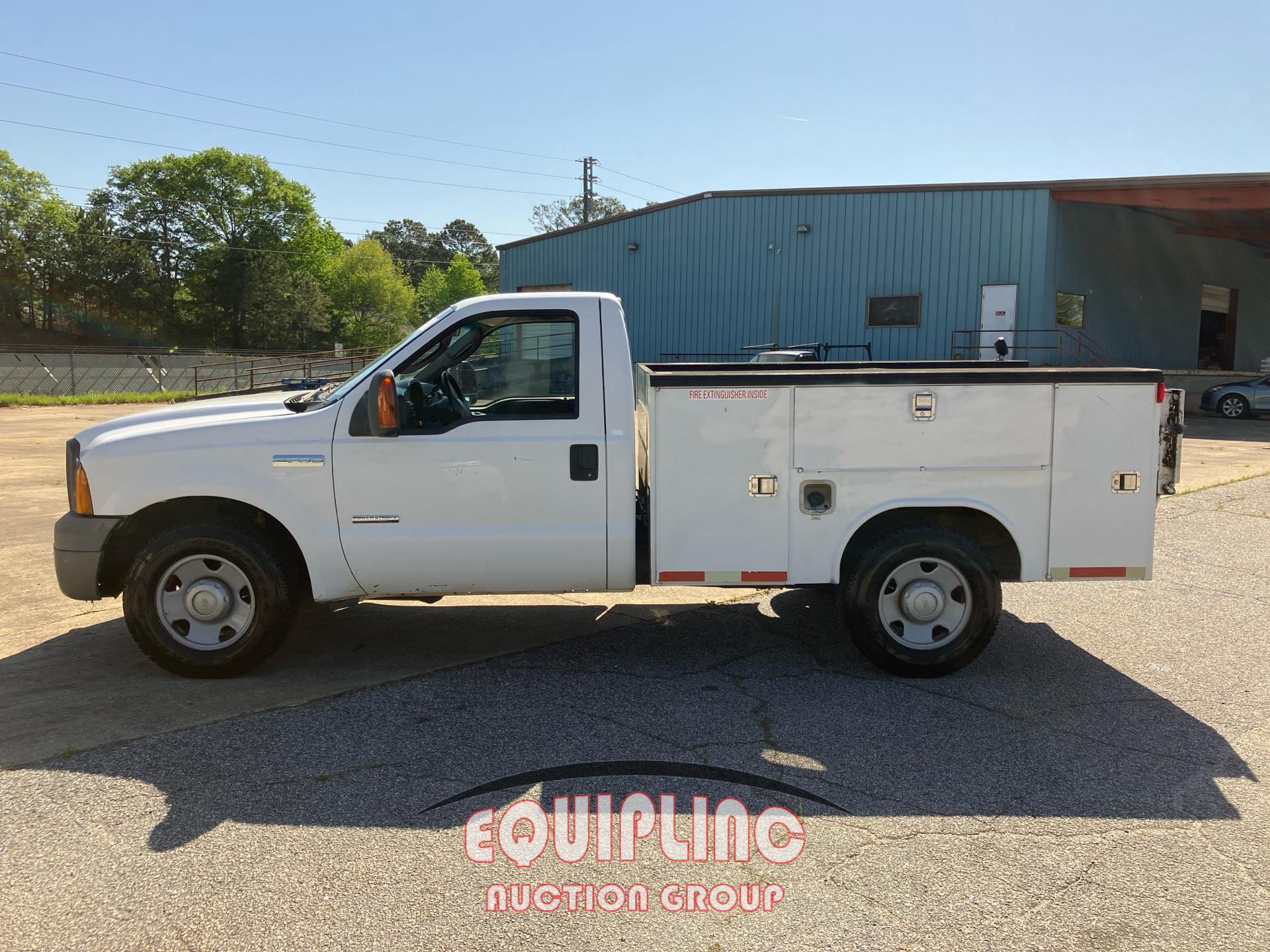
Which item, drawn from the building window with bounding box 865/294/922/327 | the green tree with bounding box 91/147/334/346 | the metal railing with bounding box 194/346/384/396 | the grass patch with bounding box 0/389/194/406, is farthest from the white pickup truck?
the green tree with bounding box 91/147/334/346

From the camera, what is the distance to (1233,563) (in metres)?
8.64

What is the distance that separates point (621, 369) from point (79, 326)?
8667cm

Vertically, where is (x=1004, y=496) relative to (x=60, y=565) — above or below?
above

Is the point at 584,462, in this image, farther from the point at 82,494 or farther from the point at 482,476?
the point at 82,494

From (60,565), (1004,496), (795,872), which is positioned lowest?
(795,872)

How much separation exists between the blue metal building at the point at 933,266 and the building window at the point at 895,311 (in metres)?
0.05

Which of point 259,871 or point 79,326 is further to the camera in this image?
point 79,326

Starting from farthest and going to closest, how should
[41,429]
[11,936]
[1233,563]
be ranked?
[41,429], [1233,563], [11,936]

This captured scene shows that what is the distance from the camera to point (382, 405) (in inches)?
200

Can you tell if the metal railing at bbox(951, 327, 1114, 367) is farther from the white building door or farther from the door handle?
the door handle

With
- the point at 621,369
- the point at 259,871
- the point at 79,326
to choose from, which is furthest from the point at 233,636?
the point at 79,326

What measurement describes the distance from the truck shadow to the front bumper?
3.89 feet

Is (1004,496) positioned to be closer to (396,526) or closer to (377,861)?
(396,526)

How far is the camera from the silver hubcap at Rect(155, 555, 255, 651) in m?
5.31
